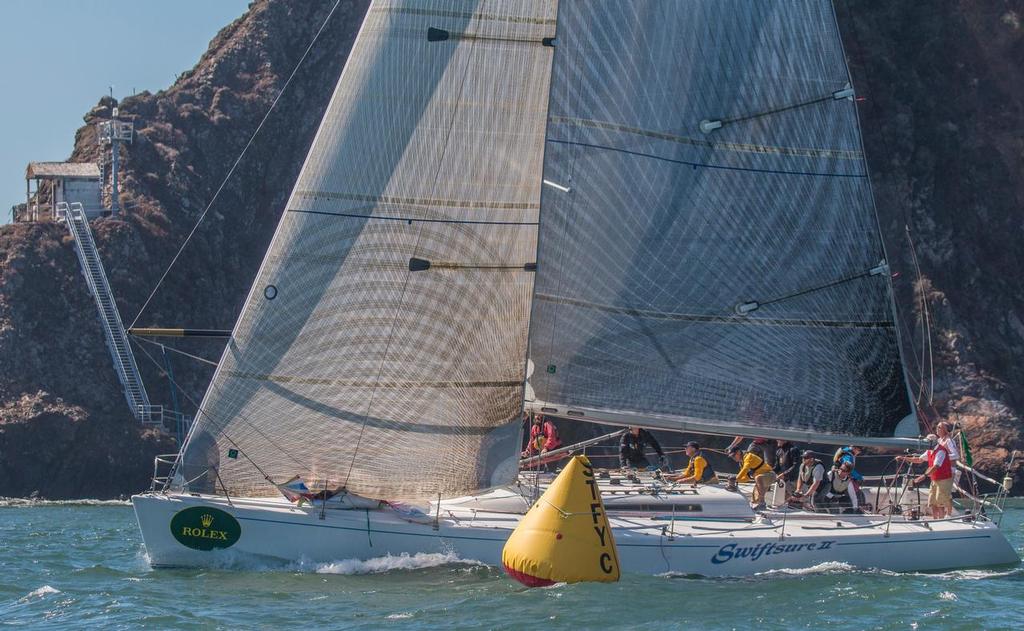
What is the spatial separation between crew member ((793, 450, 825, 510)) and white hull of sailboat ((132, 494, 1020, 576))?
1.48 meters

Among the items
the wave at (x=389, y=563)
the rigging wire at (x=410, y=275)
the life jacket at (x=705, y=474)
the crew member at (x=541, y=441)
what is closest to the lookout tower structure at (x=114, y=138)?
the crew member at (x=541, y=441)

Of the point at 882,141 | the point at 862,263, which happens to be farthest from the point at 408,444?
the point at 882,141

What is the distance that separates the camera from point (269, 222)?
156ft

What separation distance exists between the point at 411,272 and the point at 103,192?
31186 mm

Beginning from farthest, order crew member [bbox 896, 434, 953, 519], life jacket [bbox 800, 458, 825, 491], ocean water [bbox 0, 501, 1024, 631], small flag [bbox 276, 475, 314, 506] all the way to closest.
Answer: life jacket [bbox 800, 458, 825, 491] → crew member [bbox 896, 434, 953, 519] → small flag [bbox 276, 475, 314, 506] → ocean water [bbox 0, 501, 1024, 631]

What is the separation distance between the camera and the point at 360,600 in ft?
47.9

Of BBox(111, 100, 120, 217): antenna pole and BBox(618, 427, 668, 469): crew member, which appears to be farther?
BBox(111, 100, 120, 217): antenna pole

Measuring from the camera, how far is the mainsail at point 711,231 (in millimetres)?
17500

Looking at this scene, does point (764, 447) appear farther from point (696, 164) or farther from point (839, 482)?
point (696, 164)

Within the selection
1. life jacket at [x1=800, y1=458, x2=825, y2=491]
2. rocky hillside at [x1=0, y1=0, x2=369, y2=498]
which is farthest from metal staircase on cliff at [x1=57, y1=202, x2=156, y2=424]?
life jacket at [x1=800, y1=458, x2=825, y2=491]

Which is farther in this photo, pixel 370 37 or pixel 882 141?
pixel 882 141

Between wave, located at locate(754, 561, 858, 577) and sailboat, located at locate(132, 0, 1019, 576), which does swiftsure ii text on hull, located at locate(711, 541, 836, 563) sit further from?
wave, located at locate(754, 561, 858, 577)

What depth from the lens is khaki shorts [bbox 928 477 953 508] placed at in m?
18.0

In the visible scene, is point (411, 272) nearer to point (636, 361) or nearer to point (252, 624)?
point (636, 361)
